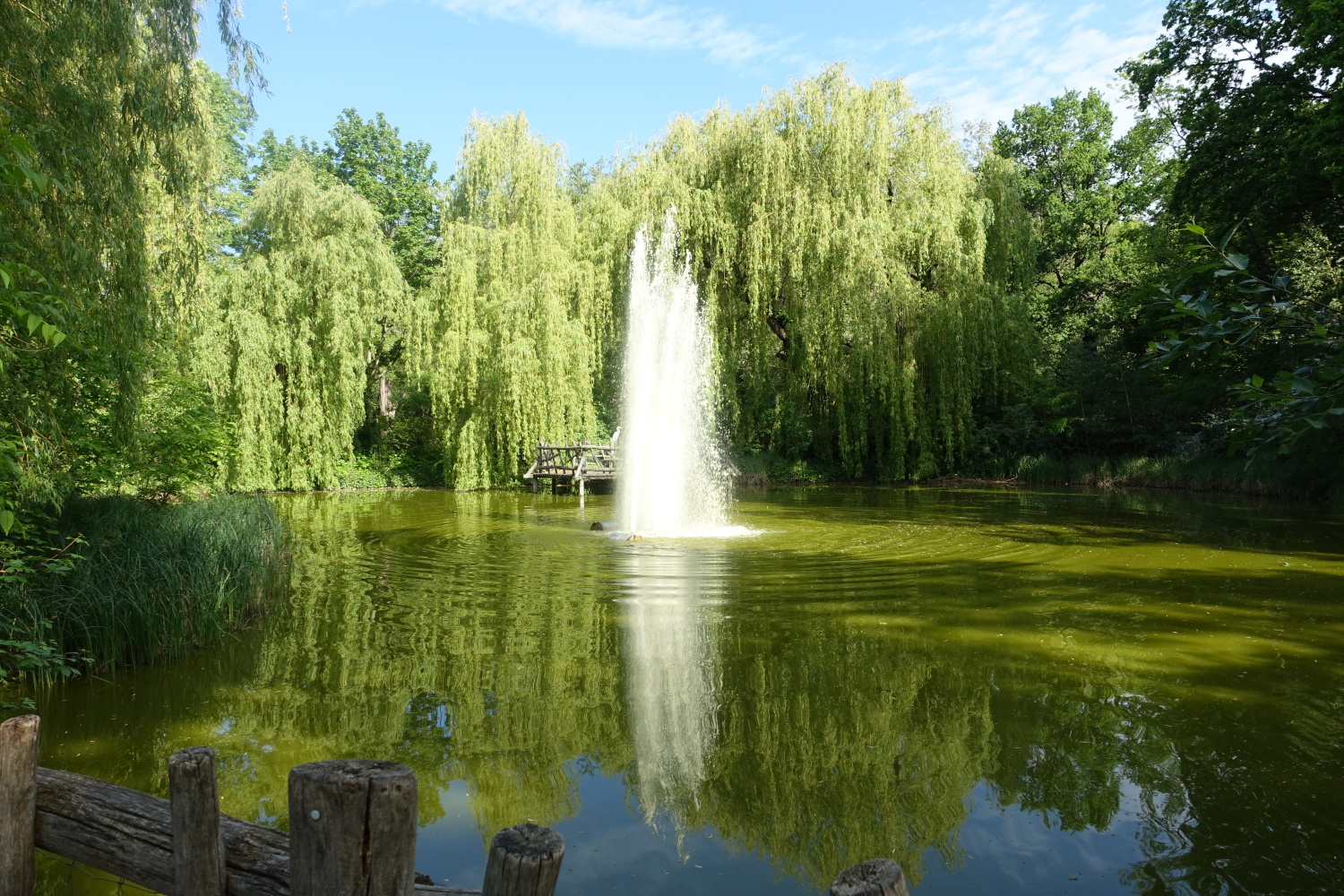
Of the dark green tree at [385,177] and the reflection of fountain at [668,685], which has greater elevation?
the dark green tree at [385,177]

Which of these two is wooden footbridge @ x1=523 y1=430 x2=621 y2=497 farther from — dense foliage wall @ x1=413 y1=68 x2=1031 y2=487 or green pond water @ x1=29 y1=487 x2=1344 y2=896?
green pond water @ x1=29 y1=487 x2=1344 y2=896

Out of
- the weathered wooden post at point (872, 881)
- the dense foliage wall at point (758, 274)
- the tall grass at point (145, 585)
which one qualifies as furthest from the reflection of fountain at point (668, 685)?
the dense foliage wall at point (758, 274)

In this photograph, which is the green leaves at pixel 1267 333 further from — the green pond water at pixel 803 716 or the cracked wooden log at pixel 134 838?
the cracked wooden log at pixel 134 838

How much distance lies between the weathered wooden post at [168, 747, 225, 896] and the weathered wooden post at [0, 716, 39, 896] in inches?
20.4

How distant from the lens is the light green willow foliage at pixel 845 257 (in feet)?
66.3

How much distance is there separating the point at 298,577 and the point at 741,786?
6983 mm

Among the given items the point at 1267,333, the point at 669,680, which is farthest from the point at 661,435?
the point at 1267,333

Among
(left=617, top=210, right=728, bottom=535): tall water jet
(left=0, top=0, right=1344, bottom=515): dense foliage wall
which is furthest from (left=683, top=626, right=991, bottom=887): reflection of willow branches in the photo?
(left=0, top=0, right=1344, bottom=515): dense foliage wall

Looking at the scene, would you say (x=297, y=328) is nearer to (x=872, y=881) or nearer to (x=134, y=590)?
(x=134, y=590)

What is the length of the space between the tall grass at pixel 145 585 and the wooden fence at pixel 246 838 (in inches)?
130

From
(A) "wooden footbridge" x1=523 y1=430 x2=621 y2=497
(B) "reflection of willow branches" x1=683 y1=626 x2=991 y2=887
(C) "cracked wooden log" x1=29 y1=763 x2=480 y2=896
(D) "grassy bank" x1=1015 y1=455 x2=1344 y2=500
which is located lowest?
(B) "reflection of willow branches" x1=683 y1=626 x2=991 y2=887

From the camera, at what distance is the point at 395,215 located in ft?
102

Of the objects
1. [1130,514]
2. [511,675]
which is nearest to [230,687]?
[511,675]

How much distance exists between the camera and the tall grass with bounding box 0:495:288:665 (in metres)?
5.97
